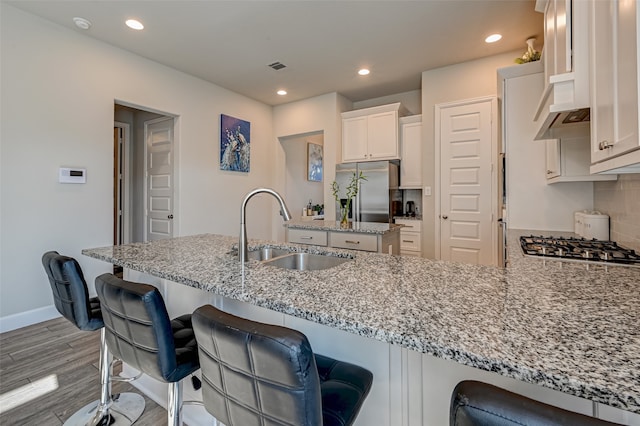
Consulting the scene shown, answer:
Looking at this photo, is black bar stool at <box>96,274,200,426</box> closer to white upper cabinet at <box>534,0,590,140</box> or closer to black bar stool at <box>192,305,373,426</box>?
black bar stool at <box>192,305,373,426</box>

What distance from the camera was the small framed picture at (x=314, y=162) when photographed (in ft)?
20.5

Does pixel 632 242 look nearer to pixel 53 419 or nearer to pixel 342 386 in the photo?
pixel 342 386

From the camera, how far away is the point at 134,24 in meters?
2.89

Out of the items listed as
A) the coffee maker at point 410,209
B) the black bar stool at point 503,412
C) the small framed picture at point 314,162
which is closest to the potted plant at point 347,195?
the coffee maker at point 410,209

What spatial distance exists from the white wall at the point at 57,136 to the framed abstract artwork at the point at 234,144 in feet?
1.89

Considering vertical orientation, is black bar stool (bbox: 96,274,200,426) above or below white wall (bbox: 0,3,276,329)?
below

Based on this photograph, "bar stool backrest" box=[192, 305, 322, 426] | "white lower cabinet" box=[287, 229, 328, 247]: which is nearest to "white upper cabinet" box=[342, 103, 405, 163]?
"white lower cabinet" box=[287, 229, 328, 247]

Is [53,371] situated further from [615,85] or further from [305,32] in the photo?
[305,32]

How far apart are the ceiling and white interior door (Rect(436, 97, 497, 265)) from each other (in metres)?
0.73

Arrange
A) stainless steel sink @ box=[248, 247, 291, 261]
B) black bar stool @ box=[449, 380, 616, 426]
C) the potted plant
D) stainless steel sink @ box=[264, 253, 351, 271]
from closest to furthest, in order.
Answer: black bar stool @ box=[449, 380, 616, 426] → stainless steel sink @ box=[264, 253, 351, 271] → stainless steel sink @ box=[248, 247, 291, 261] → the potted plant

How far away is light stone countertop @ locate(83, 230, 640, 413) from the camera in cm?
53

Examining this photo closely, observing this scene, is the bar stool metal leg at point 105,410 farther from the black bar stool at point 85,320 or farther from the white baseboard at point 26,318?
the white baseboard at point 26,318

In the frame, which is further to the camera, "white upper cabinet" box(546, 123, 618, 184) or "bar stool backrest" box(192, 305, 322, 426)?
"white upper cabinet" box(546, 123, 618, 184)

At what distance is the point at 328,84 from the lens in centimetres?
446
